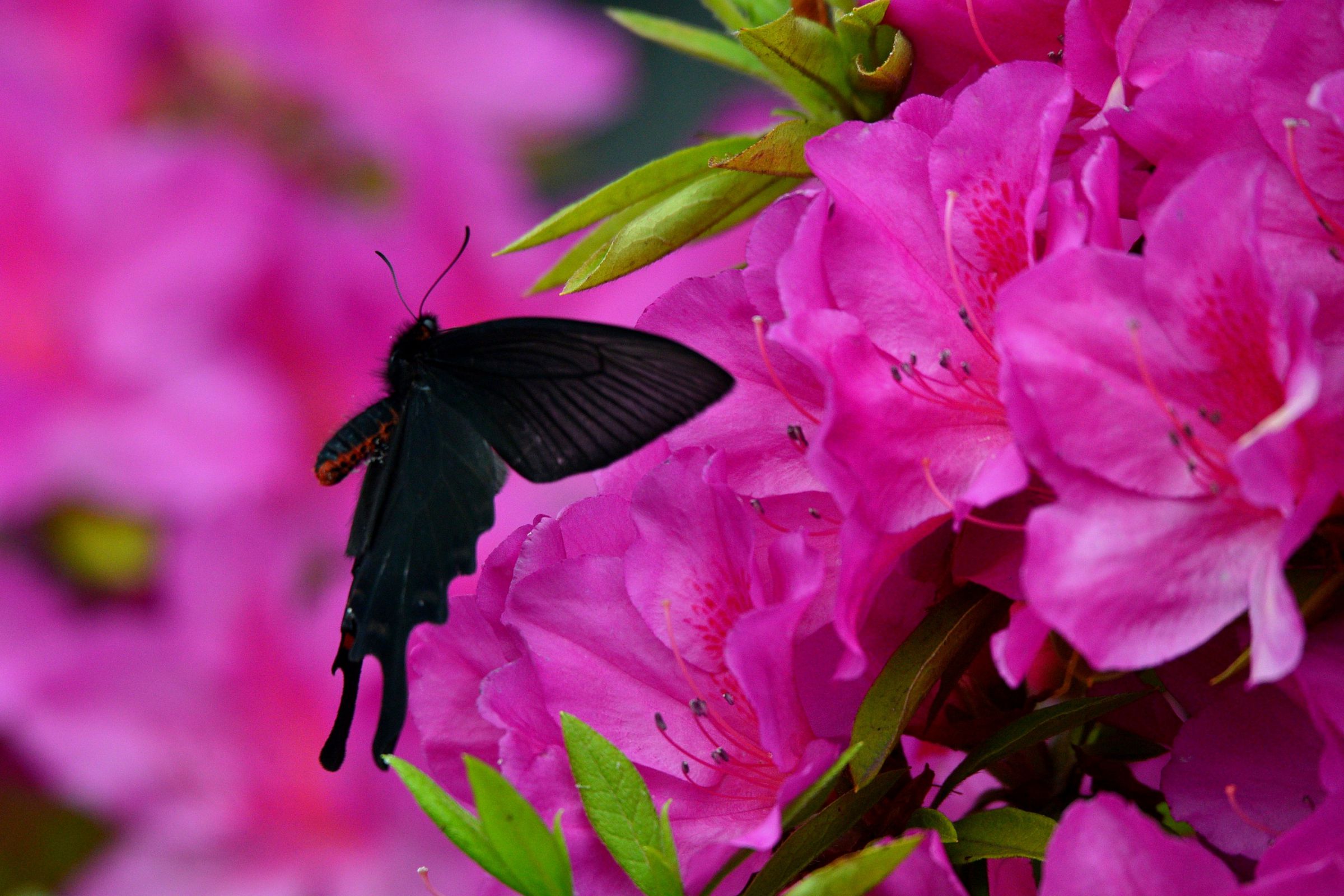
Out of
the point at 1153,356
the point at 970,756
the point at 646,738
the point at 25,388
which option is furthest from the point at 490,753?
the point at 25,388

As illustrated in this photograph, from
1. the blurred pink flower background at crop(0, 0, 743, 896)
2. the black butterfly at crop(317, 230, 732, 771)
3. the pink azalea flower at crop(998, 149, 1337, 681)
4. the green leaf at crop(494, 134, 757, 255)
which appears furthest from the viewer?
the blurred pink flower background at crop(0, 0, 743, 896)

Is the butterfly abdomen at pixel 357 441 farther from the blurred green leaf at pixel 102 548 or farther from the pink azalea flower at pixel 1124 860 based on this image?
the blurred green leaf at pixel 102 548

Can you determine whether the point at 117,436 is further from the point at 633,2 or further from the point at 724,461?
the point at 633,2

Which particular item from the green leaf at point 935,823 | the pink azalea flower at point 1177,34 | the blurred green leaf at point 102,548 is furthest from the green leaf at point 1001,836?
the blurred green leaf at point 102,548

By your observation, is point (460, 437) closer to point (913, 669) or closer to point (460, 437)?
point (460, 437)

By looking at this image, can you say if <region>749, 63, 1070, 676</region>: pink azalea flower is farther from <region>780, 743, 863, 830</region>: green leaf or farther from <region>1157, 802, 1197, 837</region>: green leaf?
<region>1157, 802, 1197, 837</region>: green leaf

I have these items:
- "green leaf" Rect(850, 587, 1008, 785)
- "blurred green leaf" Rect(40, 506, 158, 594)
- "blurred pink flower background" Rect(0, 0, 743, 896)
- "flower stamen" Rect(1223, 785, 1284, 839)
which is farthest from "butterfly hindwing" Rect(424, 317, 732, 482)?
"blurred green leaf" Rect(40, 506, 158, 594)
